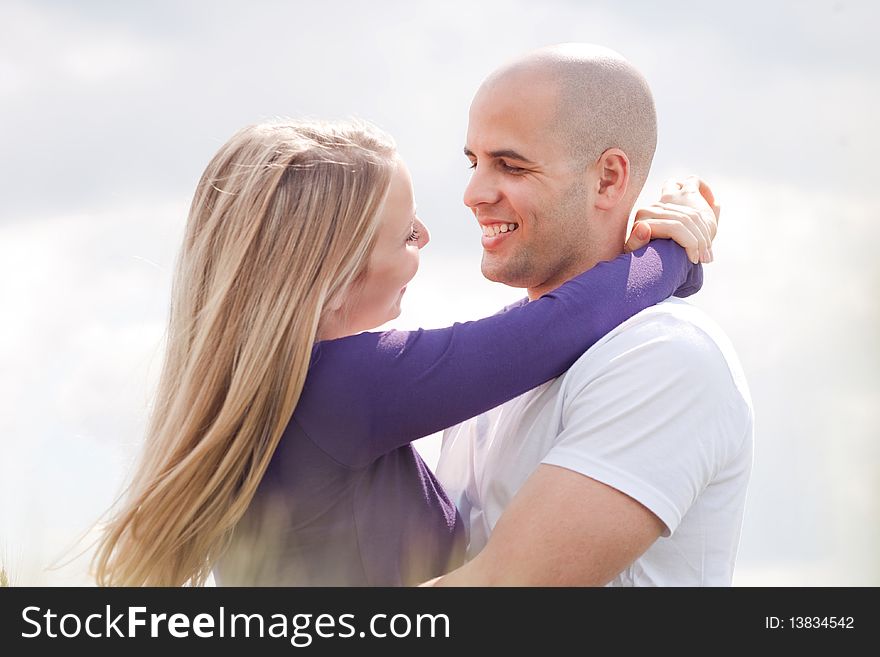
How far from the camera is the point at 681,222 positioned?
3.73 metres

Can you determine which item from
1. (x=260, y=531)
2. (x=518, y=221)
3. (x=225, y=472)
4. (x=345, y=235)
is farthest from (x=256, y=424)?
(x=518, y=221)

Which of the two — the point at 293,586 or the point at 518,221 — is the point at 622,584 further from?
the point at 518,221

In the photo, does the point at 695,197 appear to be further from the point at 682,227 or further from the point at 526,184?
the point at 526,184

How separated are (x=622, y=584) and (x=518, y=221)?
160 cm

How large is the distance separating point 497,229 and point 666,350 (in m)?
1.31

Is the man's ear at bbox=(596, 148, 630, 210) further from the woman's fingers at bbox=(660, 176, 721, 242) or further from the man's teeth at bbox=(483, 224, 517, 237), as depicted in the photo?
the man's teeth at bbox=(483, 224, 517, 237)

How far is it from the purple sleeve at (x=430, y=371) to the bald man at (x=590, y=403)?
132mm

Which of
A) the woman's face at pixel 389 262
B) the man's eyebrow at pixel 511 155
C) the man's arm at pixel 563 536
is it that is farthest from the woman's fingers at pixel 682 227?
the man's arm at pixel 563 536

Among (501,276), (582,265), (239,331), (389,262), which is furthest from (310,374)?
(582,265)

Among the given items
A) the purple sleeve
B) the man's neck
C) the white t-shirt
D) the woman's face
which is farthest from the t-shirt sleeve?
the man's neck

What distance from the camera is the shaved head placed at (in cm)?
405

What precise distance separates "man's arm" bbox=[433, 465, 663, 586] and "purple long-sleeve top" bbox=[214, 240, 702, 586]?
0.35 meters

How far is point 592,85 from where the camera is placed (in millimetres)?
4086

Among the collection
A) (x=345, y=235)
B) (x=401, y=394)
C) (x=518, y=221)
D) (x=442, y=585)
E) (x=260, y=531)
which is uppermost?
(x=518, y=221)
